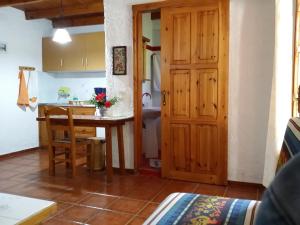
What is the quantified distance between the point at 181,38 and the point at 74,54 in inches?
105

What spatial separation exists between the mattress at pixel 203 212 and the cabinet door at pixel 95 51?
3.90 metres

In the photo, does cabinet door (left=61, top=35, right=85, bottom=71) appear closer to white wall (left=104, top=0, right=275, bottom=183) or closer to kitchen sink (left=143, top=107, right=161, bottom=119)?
kitchen sink (left=143, top=107, right=161, bottom=119)

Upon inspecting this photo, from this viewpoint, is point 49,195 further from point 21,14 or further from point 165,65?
point 21,14

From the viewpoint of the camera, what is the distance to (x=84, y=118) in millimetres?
3488

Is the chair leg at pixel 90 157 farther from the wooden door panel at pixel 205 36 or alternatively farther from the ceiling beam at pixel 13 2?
the ceiling beam at pixel 13 2

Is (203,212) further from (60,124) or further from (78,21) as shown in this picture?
(78,21)

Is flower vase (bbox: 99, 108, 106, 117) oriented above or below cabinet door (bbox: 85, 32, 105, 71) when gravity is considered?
below

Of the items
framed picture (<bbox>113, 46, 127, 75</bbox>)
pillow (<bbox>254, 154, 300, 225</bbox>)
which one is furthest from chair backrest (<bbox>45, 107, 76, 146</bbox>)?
pillow (<bbox>254, 154, 300, 225</bbox>)

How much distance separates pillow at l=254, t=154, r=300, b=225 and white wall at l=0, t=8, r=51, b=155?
15.6 ft

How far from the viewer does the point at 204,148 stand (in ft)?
10.8

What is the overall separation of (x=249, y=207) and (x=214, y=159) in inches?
71.5

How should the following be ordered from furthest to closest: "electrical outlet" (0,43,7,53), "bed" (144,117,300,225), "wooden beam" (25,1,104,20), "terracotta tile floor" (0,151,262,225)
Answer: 1. "wooden beam" (25,1,104,20)
2. "electrical outlet" (0,43,7,53)
3. "terracotta tile floor" (0,151,262,225)
4. "bed" (144,117,300,225)

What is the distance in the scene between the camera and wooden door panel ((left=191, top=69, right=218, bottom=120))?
320cm

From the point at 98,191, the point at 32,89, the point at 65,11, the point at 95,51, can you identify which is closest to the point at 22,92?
the point at 32,89
